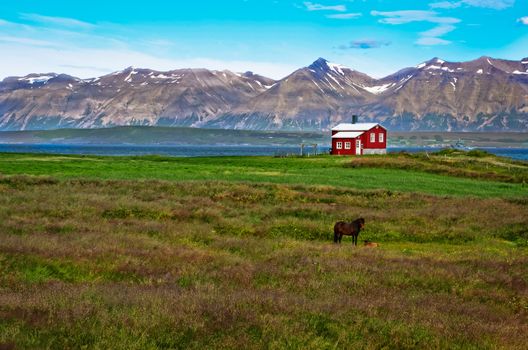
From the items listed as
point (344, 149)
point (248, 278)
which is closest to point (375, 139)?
point (344, 149)

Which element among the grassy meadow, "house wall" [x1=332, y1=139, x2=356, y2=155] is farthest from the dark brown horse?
"house wall" [x1=332, y1=139, x2=356, y2=155]

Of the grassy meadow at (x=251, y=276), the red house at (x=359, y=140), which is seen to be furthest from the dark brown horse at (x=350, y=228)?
the red house at (x=359, y=140)

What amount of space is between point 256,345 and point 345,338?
1778 millimetres

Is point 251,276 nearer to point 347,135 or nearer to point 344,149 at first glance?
point 344,149

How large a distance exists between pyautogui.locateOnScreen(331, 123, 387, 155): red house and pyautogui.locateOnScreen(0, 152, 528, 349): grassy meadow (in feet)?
276

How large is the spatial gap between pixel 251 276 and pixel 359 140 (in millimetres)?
108565

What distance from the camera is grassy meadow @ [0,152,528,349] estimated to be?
983 centimetres

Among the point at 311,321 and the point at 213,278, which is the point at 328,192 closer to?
the point at 213,278

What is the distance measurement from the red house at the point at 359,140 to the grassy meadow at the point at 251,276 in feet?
276

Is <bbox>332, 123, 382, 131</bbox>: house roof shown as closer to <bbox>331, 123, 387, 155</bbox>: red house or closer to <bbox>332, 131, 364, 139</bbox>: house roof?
<bbox>331, 123, 387, 155</bbox>: red house

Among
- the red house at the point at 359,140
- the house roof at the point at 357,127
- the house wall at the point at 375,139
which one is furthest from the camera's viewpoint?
the house roof at the point at 357,127

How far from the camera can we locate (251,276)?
15.8 m

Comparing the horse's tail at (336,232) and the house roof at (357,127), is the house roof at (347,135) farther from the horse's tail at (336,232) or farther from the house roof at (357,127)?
the horse's tail at (336,232)

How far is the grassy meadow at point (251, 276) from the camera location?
9828 mm
